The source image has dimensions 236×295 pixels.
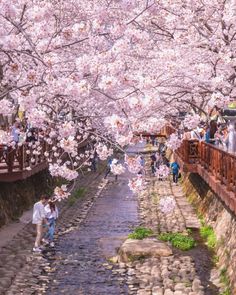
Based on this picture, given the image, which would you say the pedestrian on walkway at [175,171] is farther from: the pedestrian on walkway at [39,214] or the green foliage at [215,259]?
the pedestrian on walkway at [39,214]

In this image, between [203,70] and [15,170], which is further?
[15,170]

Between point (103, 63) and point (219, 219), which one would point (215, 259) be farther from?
point (103, 63)

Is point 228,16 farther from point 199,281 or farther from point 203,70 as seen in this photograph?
point 199,281

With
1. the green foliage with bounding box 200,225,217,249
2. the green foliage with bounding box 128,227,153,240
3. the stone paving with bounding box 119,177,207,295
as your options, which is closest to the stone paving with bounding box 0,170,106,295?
the stone paving with bounding box 119,177,207,295

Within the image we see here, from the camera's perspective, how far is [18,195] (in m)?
26.9

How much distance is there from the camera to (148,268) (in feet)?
57.7

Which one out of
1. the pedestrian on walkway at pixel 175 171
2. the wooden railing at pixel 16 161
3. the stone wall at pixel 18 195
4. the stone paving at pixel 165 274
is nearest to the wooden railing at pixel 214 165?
the stone paving at pixel 165 274

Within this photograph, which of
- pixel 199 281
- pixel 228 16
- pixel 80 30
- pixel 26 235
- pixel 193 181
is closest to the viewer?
pixel 80 30

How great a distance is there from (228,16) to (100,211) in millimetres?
14581

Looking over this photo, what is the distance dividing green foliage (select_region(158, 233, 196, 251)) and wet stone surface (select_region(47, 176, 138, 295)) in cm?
170

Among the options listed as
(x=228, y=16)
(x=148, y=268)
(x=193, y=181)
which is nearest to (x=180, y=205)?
(x=193, y=181)

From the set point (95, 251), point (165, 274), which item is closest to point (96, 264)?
point (95, 251)

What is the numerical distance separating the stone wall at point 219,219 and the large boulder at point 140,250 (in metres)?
1.86

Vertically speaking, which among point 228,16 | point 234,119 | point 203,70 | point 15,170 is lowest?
point 15,170
